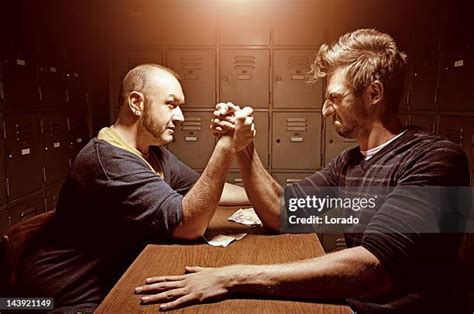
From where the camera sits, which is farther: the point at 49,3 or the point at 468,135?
the point at 49,3

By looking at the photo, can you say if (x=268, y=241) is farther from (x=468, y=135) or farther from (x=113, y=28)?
(x=113, y=28)

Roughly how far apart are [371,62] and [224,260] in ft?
2.48

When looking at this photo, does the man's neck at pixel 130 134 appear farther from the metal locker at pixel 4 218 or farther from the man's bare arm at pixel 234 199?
the metal locker at pixel 4 218

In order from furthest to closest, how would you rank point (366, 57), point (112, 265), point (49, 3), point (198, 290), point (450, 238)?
point (49, 3) < point (112, 265) < point (366, 57) < point (450, 238) < point (198, 290)

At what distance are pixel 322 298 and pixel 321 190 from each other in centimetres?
75

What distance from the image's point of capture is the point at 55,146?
3.17m

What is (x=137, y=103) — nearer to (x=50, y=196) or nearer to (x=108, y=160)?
(x=108, y=160)

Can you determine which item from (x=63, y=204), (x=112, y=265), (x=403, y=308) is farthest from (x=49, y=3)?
(x=403, y=308)

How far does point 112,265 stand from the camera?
A: 4.98 ft

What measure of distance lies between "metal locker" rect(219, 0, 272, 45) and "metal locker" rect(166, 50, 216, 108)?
0.20m

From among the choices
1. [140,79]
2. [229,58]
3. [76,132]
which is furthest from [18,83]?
[229,58]

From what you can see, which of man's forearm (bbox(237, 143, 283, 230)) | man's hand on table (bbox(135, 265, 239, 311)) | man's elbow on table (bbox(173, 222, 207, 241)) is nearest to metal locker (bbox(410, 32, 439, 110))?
man's forearm (bbox(237, 143, 283, 230))

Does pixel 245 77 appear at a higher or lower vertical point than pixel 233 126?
higher

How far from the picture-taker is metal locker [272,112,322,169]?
362 cm
